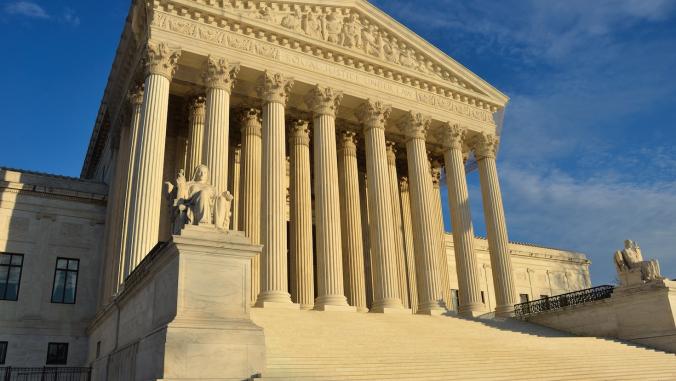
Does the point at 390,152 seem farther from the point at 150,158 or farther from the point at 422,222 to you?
the point at 150,158

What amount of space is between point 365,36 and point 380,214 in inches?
456

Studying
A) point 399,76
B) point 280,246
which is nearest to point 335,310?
point 280,246

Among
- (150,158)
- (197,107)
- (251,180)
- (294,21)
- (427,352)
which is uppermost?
(294,21)

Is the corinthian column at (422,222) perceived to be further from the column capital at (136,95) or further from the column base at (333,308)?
the column capital at (136,95)

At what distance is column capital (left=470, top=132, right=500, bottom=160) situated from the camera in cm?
3650

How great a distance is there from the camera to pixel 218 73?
26750mm

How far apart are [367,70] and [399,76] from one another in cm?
238

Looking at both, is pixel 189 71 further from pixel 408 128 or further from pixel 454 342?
pixel 454 342

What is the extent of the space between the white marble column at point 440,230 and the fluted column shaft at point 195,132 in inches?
560

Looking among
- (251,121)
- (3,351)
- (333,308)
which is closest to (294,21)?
(251,121)

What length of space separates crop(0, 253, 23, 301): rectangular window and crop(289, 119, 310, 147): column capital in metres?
16.7

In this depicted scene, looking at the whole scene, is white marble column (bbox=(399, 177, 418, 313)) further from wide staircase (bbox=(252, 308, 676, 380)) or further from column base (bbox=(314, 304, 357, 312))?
wide staircase (bbox=(252, 308, 676, 380))

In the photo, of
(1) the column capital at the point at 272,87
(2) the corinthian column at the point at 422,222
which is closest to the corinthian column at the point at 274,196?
(1) the column capital at the point at 272,87

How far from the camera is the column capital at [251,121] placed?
3111cm
